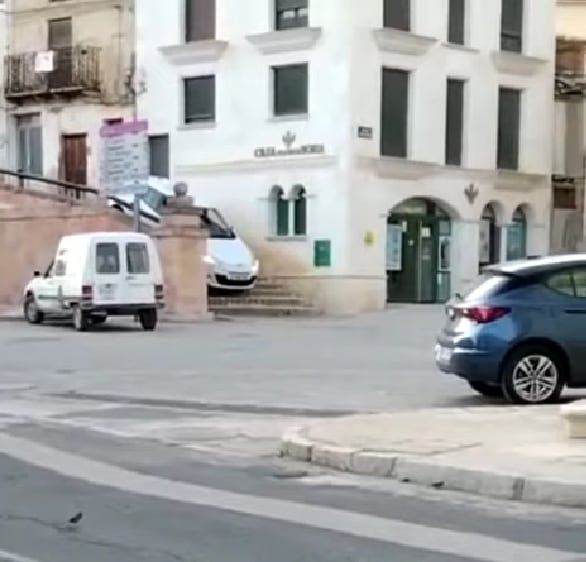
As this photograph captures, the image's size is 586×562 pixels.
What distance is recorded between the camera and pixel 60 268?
3180 centimetres

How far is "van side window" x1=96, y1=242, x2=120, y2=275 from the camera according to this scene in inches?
1204

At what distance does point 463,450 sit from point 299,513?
254 cm

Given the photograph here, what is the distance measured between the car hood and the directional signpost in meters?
3.80

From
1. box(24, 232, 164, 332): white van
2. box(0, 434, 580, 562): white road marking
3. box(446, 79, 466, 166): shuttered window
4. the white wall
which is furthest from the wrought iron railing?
box(0, 434, 580, 562): white road marking

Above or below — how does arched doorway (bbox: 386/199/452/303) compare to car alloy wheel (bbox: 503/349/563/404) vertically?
above

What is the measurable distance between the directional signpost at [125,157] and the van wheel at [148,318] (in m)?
3.81

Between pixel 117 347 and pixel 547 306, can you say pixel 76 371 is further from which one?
pixel 547 306

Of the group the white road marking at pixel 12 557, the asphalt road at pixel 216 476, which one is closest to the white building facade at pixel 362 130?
the asphalt road at pixel 216 476

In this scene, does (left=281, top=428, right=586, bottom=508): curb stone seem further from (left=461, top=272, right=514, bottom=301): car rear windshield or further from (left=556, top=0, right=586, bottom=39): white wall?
(left=556, top=0, right=586, bottom=39): white wall

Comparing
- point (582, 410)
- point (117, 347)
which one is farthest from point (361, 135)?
point (582, 410)

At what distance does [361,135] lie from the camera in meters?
39.2

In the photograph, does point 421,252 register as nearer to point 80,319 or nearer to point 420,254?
point 420,254

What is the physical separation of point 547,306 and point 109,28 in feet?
A: 101

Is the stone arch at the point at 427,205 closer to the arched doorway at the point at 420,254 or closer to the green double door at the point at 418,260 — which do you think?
the arched doorway at the point at 420,254
